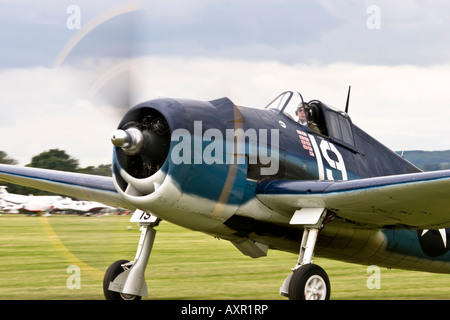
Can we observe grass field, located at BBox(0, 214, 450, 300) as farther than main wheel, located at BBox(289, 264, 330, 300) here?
Yes

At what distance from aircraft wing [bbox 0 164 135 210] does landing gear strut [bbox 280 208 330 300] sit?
2.89m

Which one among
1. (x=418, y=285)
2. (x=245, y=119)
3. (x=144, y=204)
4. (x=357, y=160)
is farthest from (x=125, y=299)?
(x=418, y=285)

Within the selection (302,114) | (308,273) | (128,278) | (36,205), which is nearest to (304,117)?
(302,114)

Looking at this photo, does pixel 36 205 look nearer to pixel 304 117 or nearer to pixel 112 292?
pixel 112 292

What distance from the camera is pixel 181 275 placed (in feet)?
42.2

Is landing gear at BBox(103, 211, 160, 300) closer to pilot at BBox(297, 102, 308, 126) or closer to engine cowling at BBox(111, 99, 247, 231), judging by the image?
engine cowling at BBox(111, 99, 247, 231)

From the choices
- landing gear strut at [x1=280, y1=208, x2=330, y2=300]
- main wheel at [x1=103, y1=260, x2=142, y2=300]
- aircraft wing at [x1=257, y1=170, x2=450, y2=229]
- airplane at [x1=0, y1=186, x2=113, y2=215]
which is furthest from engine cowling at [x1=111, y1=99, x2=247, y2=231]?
airplane at [x1=0, y1=186, x2=113, y2=215]

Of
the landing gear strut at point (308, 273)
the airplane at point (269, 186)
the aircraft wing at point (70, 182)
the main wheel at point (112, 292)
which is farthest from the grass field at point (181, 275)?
the landing gear strut at point (308, 273)

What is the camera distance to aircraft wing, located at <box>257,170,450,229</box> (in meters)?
8.07

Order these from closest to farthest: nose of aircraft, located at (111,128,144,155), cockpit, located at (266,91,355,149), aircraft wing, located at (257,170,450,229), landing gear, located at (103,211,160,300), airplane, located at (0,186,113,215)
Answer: nose of aircraft, located at (111,128,144,155)
aircraft wing, located at (257,170,450,229)
landing gear, located at (103,211,160,300)
cockpit, located at (266,91,355,149)
airplane, located at (0,186,113,215)

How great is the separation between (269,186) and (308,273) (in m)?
1.20

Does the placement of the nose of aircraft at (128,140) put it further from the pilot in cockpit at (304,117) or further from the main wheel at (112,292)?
the pilot in cockpit at (304,117)
